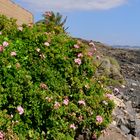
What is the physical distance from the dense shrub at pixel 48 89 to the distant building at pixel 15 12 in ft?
54.7

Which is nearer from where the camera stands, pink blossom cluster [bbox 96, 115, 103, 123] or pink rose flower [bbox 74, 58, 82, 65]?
pink blossom cluster [bbox 96, 115, 103, 123]

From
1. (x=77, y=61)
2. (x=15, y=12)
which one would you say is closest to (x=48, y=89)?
(x=77, y=61)

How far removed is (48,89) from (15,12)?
19502 millimetres

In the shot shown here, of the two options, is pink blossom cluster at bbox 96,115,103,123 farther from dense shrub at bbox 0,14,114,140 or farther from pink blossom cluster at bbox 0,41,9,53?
pink blossom cluster at bbox 0,41,9,53

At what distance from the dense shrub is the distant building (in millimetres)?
16687

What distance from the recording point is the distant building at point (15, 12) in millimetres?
26469

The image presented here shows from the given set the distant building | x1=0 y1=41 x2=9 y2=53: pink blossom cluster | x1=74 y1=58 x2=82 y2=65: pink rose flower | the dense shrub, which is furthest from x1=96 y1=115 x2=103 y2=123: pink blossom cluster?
the distant building

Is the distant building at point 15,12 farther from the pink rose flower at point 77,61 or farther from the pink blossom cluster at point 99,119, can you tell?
the pink blossom cluster at point 99,119

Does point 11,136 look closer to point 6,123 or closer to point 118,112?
point 6,123

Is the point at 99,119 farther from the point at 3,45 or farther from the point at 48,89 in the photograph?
the point at 3,45

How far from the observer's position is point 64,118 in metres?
8.44

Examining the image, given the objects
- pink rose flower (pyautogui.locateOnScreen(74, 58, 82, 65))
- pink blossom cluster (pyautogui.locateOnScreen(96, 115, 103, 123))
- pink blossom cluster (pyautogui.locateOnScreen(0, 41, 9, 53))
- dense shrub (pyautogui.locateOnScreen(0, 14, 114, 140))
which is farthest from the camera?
pink rose flower (pyautogui.locateOnScreen(74, 58, 82, 65))

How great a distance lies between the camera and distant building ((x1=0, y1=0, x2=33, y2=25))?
2647 cm

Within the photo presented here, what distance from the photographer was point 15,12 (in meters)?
27.8
